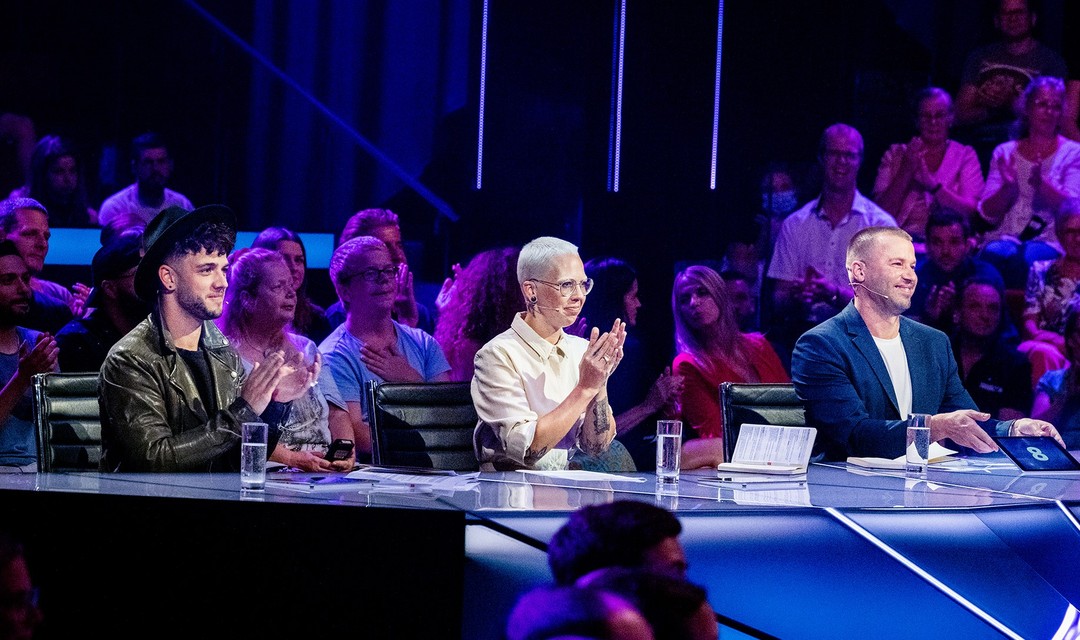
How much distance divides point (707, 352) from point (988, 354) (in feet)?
4.95

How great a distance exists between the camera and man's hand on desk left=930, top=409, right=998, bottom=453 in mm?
3535

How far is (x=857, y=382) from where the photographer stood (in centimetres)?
398

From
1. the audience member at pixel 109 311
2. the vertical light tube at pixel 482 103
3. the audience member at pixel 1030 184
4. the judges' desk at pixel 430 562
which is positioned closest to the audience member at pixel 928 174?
the audience member at pixel 1030 184

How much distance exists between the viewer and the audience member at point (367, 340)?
4.85 metres

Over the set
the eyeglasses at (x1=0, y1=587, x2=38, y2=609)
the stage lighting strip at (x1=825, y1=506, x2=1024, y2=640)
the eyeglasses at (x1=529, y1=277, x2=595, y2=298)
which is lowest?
the stage lighting strip at (x1=825, y1=506, x2=1024, y2=640)

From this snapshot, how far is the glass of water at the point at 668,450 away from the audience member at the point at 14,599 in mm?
1845

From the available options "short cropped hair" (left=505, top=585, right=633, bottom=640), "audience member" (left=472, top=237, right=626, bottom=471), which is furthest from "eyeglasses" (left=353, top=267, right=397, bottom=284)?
"short cropped hair" (left=505, top=585, right=633, bottom=640)

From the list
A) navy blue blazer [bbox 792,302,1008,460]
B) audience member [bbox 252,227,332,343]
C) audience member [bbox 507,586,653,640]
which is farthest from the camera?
audience member [bbox 252,227,332,343]

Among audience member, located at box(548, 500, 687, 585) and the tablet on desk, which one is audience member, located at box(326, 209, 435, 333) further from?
audience member, located at box(548, 500, 687, 585)

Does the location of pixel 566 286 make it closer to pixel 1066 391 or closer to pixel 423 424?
pixel 423 424

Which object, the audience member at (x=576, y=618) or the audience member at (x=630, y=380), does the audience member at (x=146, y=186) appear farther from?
the audience member at (x=576, y=618)

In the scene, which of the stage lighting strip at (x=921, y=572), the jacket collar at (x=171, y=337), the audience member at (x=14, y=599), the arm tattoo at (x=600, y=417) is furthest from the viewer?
the arm tattoo at (x=600, y=417)

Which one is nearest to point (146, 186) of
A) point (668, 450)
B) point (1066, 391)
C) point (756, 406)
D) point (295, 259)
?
point (295, 259)

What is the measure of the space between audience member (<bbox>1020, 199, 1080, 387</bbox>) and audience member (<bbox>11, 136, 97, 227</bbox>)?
4.65 m
